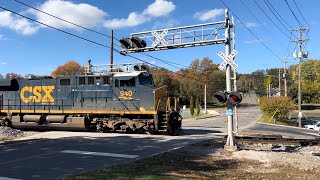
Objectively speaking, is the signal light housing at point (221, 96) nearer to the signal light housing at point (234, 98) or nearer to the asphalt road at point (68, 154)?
the signal light housing at point (234, 98)

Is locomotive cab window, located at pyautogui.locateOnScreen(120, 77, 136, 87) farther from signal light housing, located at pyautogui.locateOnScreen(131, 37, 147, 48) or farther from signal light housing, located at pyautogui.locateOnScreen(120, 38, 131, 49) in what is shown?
signal light housing, located at pyautogui.locateOnScreen(131, 37, 147, 48)

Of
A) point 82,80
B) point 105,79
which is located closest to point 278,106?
point 105,79

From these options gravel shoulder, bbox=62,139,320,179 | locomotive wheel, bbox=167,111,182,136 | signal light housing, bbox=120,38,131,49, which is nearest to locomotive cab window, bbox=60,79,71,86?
signal light housing, bbox=120,38,131,49

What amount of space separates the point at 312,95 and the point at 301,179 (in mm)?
115086

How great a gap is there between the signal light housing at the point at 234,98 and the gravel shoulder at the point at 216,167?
196cm

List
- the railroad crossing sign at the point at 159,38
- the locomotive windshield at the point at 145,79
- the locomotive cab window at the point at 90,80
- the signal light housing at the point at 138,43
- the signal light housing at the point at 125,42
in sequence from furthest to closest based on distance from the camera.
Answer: the locomotive cab window at the point at 90,80, the locomotive windshield at the point at 145,79, the signal light housing at the point at 125,42, the signal light housing at the point at 138,43, the railroad crossing sign at the point at 159,38

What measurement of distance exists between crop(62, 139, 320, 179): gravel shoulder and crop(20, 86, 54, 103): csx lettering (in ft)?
44.0

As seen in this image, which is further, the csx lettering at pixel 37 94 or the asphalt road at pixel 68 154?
the csx lettering at pixel 37 94

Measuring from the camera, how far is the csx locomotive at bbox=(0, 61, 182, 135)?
22016mm

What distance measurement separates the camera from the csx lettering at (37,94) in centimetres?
2486

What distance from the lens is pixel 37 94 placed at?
25297mm

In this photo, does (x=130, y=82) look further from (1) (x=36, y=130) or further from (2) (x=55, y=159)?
(2) (x=55, y=159)

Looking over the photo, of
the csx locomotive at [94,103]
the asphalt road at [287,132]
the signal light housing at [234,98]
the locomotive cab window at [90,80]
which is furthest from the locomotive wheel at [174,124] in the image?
the asphalt road at [287,132]

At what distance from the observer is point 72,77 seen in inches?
948
